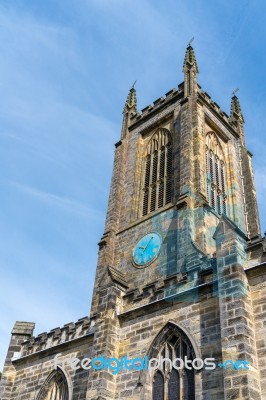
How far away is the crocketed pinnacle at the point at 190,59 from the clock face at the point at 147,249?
35.4 feet

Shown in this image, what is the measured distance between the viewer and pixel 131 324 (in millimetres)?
13664

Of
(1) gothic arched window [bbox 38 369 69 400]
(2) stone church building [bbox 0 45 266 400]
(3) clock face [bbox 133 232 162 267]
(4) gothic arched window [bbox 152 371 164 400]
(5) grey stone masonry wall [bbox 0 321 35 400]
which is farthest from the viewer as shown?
(3) clock face [bbox 133 232 162 267]

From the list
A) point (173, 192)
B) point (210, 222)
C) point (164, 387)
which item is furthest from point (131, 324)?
point (173, 192)

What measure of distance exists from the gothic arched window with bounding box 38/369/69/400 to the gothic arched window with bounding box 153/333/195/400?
3977 mm

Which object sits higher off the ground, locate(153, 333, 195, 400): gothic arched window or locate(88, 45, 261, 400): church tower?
locate(88, 45, 261, 400): church tower

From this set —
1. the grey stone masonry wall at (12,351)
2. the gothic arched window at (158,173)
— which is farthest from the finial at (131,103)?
the grey stone masonry wall at (12,351)

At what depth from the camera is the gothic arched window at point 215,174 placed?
72.0ft

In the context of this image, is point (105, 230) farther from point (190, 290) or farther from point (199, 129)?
point (190, 290)

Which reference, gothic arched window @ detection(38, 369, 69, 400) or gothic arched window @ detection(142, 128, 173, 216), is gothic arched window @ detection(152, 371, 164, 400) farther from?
gothic arched window @ detection(142, 128, 173, 216)

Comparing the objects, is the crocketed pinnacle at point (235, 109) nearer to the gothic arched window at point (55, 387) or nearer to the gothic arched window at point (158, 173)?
the gothic arched window at point (158, 173)

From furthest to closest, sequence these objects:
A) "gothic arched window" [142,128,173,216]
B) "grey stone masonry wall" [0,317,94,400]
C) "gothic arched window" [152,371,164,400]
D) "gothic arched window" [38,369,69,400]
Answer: "gothic arched window" [142,128,173,216], "gothic arched window" [38,369,69,400], "grey stone masonry wall" [0,317,94,400], "gothic arched window" [152,371,164,400]

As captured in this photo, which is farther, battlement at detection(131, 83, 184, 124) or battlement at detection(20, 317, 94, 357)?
battlement at detection(131, 83, 184, 124)

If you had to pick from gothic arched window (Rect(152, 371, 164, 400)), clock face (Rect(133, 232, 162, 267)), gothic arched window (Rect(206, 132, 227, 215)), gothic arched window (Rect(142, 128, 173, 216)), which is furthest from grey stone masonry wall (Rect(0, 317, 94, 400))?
gothic arched window (Rect(206, 132, 227, 215))

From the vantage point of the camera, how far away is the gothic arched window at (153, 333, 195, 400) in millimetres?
11406
